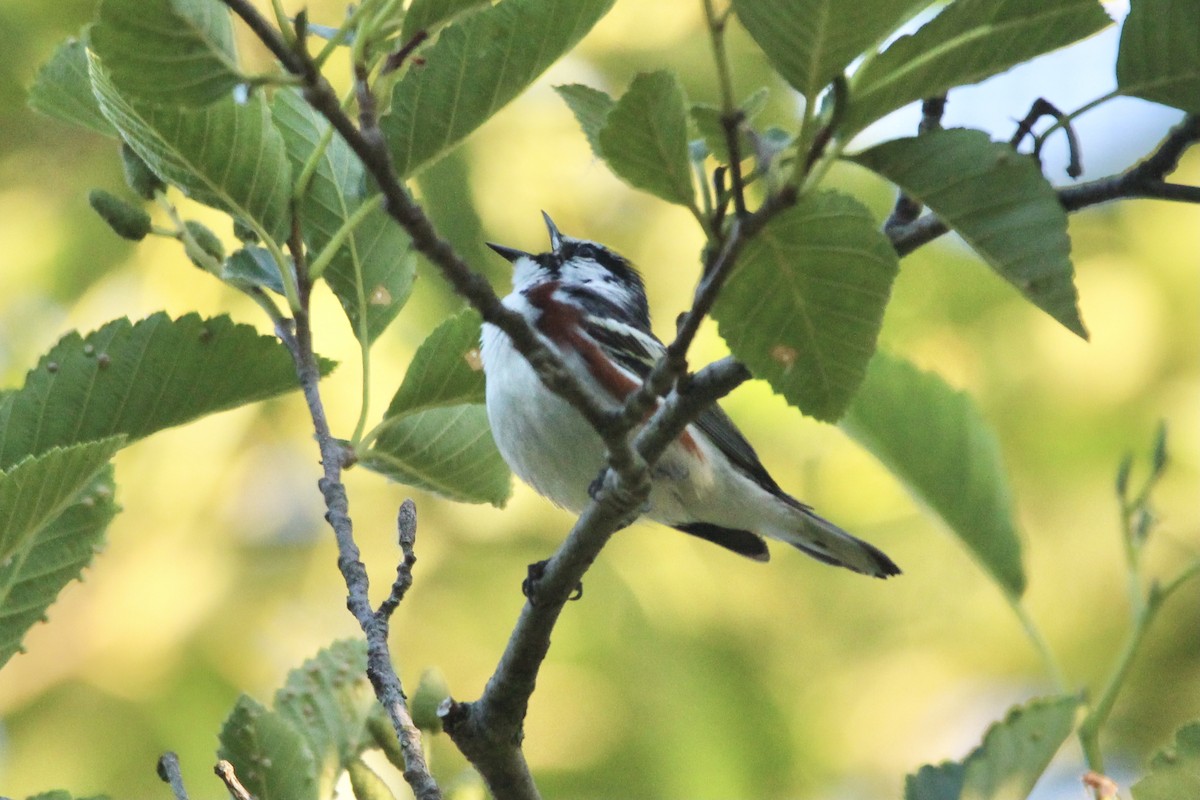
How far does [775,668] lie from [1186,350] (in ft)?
6.44

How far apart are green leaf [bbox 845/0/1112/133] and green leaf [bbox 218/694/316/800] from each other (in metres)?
1.29

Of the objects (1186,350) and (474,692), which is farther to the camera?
(1186,350)

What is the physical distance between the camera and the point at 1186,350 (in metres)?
5.07

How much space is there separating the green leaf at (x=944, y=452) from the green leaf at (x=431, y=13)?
1383 millimetres

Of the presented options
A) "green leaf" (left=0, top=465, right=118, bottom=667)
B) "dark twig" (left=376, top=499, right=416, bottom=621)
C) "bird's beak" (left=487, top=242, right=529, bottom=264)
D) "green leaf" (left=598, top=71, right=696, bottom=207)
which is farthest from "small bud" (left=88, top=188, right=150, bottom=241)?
"bird's beak" (left=487, top=242, right=529, bottom=264)

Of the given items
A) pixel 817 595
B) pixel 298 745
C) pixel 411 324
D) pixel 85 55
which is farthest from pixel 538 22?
pixel 817 595

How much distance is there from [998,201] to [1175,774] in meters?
0.90

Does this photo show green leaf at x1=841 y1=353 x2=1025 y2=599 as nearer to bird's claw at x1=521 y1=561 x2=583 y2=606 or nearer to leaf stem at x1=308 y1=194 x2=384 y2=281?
bird's claw at x1=521 y1=561 x2=583 y2=606

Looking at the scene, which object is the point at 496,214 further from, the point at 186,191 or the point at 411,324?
the point at 186,191

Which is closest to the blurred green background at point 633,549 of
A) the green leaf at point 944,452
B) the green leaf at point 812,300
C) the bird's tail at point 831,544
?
the bird's tail at point 831,544

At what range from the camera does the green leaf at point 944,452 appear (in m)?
2.73

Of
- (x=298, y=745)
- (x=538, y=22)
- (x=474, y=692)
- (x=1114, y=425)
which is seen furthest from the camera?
(x=1114, y=425)

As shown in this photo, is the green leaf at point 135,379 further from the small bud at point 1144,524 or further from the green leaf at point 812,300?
the small bud at point 1144,524

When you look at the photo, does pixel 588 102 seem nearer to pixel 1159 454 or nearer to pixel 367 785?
pixel 367 785
